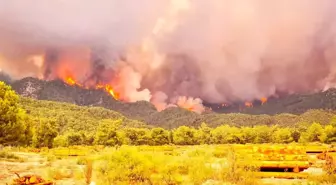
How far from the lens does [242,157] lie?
2512 cm

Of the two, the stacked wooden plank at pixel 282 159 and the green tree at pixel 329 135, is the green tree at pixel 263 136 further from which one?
the stacked wooden plank at pixel 282 159

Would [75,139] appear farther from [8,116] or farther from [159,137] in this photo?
[8,116]

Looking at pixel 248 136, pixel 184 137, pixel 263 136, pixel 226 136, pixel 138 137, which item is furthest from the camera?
pixel 226 136

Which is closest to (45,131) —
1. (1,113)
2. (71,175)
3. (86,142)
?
(86,142)

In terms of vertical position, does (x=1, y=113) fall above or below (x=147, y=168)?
above

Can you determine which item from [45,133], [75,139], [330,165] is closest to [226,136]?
[75,139]

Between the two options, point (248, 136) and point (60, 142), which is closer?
point (60, 142)

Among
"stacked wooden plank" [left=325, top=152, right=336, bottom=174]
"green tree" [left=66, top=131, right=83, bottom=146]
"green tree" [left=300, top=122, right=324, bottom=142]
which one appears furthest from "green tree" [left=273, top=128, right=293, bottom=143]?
"stacked wooden plank" [left=325, top=152, right=336, bottom=174]

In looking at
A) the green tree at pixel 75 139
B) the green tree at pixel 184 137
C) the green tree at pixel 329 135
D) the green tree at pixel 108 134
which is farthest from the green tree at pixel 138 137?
the green tree at pixel 329 135

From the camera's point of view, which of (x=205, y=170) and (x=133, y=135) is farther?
(x=133, y=135)

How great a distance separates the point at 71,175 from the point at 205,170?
13.1 m

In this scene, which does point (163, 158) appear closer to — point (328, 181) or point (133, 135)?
point (328, 181)

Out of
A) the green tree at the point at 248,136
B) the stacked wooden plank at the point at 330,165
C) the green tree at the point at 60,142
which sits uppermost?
the green tree at the point at 248,136

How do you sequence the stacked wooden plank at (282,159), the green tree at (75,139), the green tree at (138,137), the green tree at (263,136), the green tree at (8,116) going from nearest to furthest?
the stacked wooden plank at (282,159) → the green tree at (8,116) → the green tree at (75,139) → the green tree at (138,137) → the green tree at (263,136)
